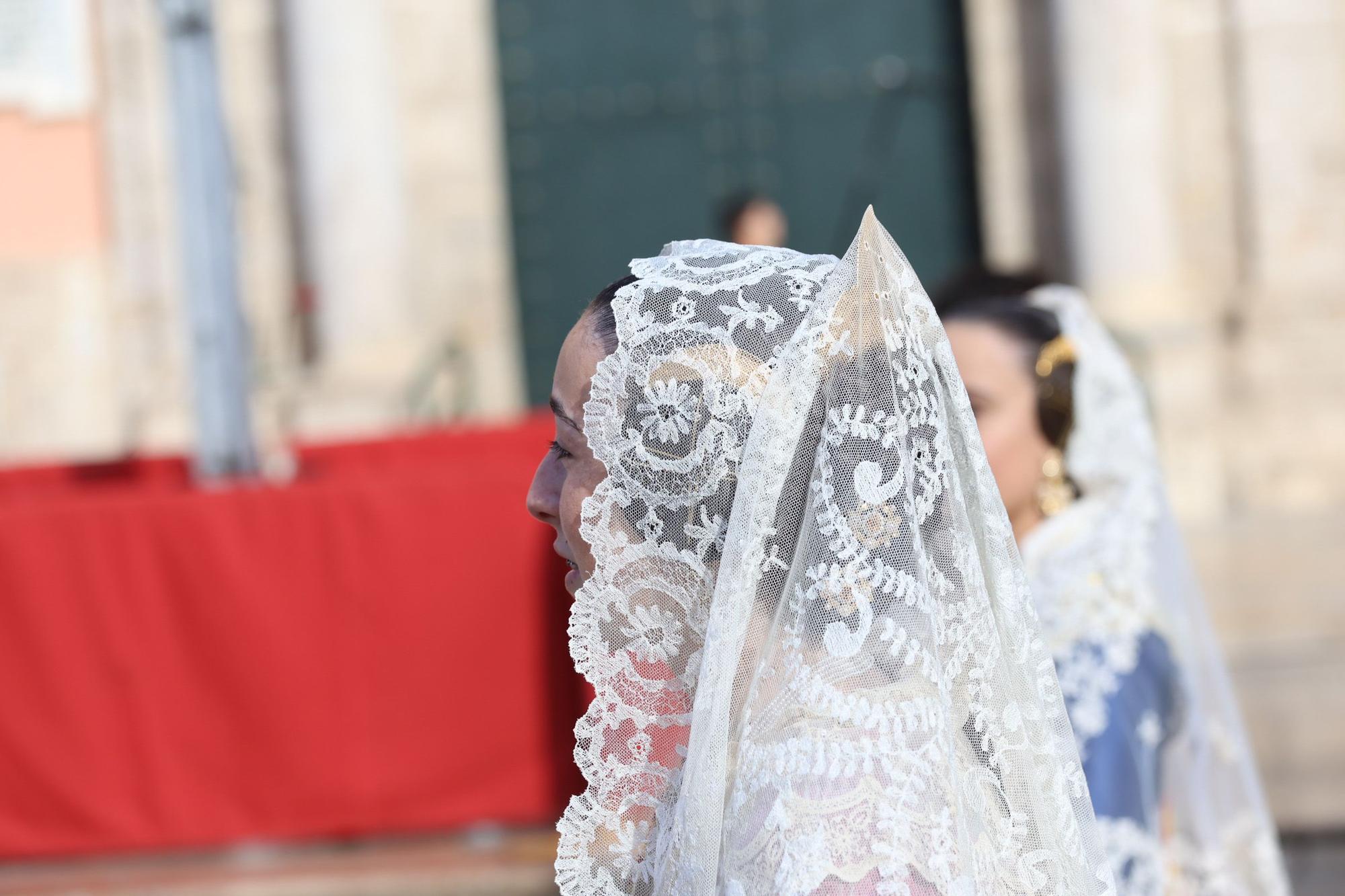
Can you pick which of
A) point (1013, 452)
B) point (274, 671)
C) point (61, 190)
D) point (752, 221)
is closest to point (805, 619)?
point (1013, 452)

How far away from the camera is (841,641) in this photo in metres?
1.28

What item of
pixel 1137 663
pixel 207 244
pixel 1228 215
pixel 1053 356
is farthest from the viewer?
pixel 1228 215

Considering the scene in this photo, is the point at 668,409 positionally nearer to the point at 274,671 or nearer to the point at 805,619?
the point at 805,619

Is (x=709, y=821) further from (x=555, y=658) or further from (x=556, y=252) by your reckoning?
(x=556, y=252)

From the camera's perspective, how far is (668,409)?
1304mm

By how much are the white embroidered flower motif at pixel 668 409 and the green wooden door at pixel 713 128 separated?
7.08m

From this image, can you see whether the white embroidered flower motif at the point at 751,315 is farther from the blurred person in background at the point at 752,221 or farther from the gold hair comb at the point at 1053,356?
the blurred person in background at the point at 752,221

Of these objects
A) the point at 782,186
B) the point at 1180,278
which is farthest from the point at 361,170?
the point at 1180,278

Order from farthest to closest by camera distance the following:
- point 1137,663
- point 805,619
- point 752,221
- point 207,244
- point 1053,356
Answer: point 752,221 → point 207,244 → point 1053,356 → point 1137,663 → point 805,619

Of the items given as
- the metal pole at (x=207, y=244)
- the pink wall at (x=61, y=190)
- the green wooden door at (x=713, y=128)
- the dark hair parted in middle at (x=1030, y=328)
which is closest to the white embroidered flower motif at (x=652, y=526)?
→ the dark hair parted in middle at (x=1030, y=328)

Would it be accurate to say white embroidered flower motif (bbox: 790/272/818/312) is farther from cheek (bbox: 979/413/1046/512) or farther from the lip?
cheek (bbox: 979/413/1046/512)

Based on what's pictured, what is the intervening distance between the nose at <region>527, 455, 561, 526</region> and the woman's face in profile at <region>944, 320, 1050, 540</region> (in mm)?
1033

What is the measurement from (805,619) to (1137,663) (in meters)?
1.19

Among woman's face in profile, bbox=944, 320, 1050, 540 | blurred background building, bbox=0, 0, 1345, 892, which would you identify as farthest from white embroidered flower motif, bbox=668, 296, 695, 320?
blurred background building, bbox=0, 0, 1345, 892
